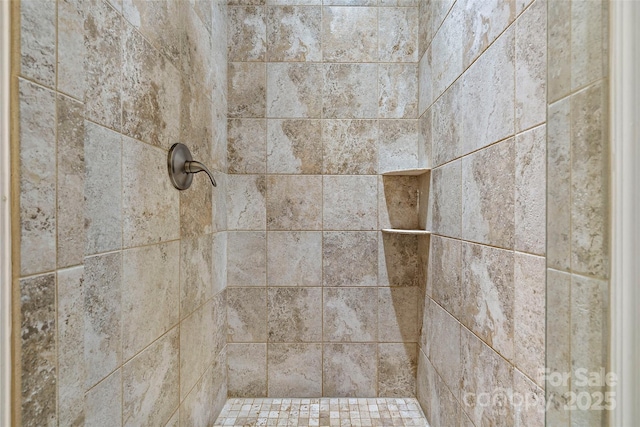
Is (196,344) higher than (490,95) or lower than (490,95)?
lower

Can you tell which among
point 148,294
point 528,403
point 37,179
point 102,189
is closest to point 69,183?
point 37,179

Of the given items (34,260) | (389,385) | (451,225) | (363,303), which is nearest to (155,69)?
(34,260)

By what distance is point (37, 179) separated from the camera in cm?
47

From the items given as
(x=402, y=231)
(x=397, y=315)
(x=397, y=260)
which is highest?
(x=402, y=231)

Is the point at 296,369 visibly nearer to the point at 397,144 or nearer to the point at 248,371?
the point at 248,371

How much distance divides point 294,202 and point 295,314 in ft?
1.78

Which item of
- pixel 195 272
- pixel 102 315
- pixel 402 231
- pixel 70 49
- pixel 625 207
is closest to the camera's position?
pixel 625 207

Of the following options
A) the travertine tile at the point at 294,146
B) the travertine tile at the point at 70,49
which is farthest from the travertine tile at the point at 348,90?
the travertine tile at the point at 70,49

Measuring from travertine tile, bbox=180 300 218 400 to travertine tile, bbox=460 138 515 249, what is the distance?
0.97 metres

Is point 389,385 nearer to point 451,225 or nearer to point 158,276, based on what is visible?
point 451,225

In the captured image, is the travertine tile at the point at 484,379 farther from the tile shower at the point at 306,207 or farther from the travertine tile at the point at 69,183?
the travertine tile at the point at 69,183

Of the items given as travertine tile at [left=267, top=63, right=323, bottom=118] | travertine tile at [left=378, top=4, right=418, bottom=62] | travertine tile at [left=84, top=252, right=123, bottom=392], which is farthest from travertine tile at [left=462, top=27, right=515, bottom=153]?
travertine tile at [left=84, top=252, right=123, bottom=392]

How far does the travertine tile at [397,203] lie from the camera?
63.4 inches

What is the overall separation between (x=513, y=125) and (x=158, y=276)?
0.99 metres
